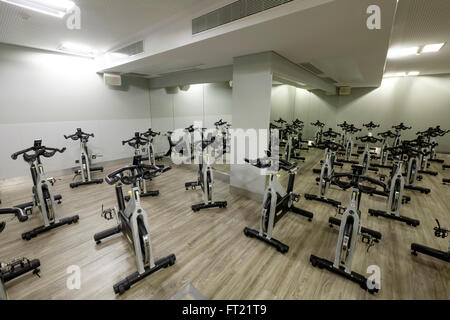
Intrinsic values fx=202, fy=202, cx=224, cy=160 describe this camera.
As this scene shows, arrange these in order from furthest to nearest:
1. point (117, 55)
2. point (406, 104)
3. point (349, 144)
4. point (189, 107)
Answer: point (406, 104) < point (349, 144) < point (189, 107) < point (117, 55)

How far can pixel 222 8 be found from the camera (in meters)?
2.35

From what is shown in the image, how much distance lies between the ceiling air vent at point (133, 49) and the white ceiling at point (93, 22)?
134 millimetres

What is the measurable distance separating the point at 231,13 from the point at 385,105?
858cm

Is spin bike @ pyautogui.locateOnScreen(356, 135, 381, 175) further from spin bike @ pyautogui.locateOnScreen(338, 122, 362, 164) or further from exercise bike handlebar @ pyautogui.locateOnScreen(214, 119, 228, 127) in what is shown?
exercise bike handlebar @ pyautogui.locateOnScreen(214, 119, 228, 127)

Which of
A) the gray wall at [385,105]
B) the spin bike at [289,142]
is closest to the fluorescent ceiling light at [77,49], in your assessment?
the gray wall at [385,105]

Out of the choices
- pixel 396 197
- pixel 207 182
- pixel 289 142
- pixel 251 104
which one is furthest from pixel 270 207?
pixel 289 142

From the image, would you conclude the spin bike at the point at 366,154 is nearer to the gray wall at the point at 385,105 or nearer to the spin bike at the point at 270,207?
the gray wall at the point at 385,105

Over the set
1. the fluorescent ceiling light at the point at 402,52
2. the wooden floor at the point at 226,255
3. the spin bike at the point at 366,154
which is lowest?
the wooden floor at the point at 226,255

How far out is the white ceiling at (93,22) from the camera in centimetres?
253

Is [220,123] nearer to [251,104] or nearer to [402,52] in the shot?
[251,104]

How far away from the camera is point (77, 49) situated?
14.8 ft
